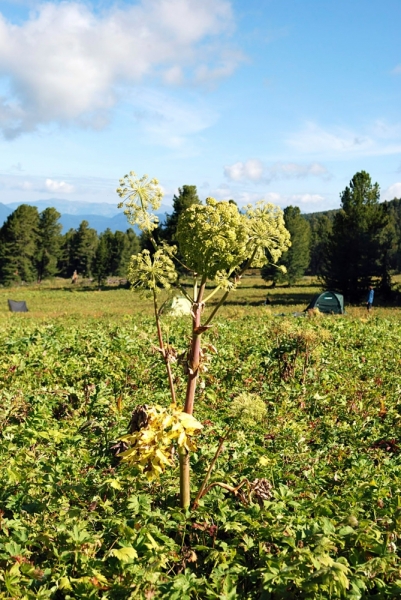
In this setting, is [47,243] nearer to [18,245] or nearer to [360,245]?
[18,245]

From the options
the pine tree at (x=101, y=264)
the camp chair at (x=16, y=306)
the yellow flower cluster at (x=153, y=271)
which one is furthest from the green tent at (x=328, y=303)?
the pine tree at (x=101, y=264)

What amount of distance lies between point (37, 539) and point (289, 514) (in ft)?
6.43

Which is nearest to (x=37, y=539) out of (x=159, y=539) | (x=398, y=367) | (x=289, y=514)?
(x=159, y=539)

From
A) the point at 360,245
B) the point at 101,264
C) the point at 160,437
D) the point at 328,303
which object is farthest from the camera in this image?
the point at 101,264

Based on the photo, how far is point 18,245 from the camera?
6931cm

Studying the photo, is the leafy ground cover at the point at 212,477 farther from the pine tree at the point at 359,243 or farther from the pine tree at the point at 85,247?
the pine tree at the point at 85,247

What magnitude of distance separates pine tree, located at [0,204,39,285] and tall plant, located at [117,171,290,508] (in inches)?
2743

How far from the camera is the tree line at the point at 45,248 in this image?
2697 inches

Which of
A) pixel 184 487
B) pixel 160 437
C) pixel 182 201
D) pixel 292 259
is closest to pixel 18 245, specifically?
pixel 182 201

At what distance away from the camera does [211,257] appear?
3062 mm

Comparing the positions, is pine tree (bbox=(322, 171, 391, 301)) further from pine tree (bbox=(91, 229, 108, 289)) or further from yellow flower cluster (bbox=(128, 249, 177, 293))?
pine tree (bbox=(91, 229, 108, 289))

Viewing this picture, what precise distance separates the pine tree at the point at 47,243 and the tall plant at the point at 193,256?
247ft

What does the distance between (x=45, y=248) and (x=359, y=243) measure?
5575 cm

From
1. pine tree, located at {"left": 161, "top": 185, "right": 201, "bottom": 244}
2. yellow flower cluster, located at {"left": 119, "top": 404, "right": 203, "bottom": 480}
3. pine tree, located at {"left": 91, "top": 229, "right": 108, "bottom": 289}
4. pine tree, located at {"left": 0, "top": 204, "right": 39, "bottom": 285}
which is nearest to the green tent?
yellow flower cluster, located at {"left": 119, "top": 404, "right": 203, "bottom": 480}
